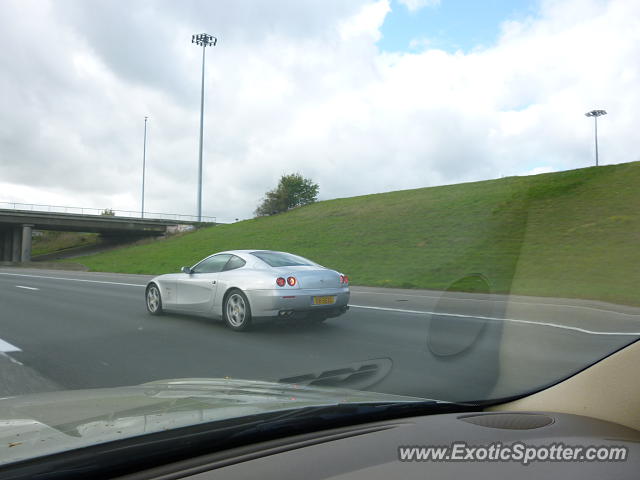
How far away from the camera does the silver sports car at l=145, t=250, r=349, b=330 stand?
8.21m

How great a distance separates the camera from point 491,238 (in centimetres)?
2223

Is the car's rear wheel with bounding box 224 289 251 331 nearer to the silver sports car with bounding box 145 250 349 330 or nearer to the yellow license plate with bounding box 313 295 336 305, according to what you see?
the silver sports car with bounding box 145 250 349 330

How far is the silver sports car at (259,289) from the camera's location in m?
8.21

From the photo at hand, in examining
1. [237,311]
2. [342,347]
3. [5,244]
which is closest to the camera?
[342,347]

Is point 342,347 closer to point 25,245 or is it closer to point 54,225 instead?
point 25,245

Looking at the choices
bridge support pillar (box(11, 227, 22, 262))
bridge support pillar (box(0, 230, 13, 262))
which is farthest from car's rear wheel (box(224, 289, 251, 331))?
bridge support pillar (box(0, 230, 13, 262))

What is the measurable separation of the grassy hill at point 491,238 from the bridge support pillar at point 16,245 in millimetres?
25622

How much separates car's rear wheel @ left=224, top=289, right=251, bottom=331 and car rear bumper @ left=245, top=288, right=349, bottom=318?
0.15m

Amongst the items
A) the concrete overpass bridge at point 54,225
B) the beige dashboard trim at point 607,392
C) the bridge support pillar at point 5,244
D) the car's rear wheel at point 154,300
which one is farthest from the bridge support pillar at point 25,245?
the beige dashboard trim at point 607,392

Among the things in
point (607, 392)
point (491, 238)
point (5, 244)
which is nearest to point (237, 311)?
point (607, 392)

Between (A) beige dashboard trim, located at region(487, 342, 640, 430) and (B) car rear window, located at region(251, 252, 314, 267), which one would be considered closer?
(A) beige dashboard trim, located at region(487, 342, 640, 430)

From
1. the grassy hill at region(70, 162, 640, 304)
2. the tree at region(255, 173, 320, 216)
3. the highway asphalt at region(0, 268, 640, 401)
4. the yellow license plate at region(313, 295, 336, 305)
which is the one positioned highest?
the tree at region(255, 173, 320, 216)

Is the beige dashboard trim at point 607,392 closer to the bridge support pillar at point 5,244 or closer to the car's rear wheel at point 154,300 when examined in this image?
the car's rear wheel at point 154,300

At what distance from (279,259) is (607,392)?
270 inches
